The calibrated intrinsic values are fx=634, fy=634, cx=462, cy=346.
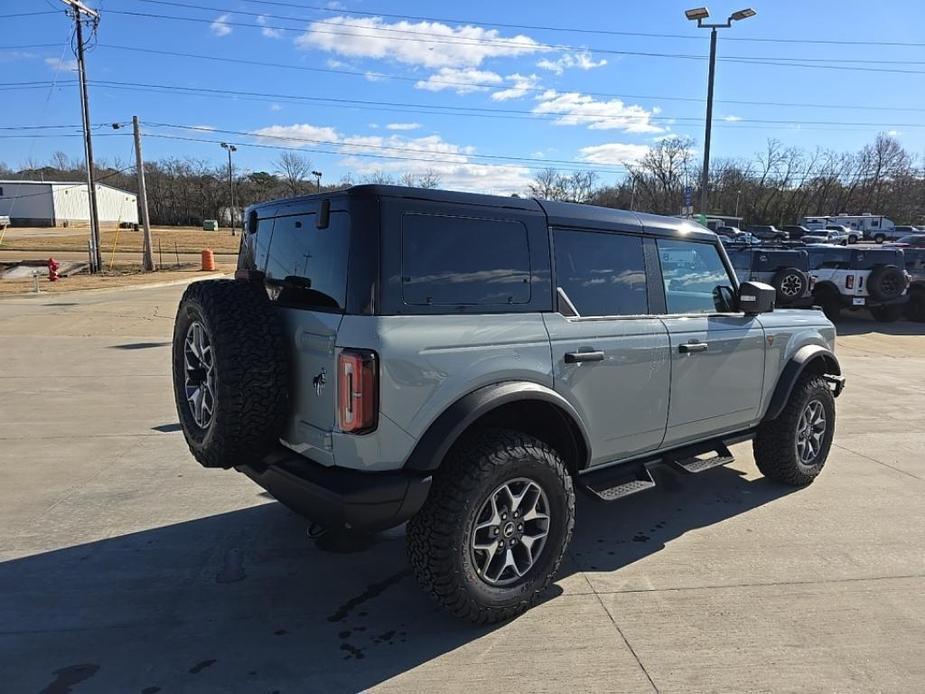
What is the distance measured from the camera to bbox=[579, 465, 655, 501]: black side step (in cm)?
339

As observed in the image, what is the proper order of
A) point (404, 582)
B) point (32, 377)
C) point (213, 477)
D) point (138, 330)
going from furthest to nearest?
point (138, 330) < point (32, 377) < point (213, 477) < point (404, 582)

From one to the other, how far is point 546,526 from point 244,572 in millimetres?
1633

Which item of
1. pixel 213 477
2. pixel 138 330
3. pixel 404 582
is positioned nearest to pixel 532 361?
pixel 404 582

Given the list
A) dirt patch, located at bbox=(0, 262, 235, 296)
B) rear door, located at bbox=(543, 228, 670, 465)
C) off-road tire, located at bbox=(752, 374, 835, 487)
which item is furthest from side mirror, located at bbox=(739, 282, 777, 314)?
dirt patch, located at bbox=(0, 262, 235, 296)

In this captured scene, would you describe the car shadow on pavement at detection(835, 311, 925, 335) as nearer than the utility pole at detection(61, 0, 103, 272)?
Yes

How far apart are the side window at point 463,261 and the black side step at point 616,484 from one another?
111 cm

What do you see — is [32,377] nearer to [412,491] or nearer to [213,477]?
[213,477]

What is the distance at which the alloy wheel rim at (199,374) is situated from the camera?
9.72 ft

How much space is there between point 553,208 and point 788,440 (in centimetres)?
263

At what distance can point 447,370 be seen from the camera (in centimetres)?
269

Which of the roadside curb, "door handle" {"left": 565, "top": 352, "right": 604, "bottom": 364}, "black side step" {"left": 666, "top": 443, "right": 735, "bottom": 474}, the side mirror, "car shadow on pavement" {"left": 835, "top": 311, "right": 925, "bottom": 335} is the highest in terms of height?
the side mirror

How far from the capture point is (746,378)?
416 centimetres

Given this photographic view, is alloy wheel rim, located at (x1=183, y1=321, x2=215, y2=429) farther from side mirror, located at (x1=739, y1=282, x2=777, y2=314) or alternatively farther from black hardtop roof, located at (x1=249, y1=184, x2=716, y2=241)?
side mirror, located at (x1=739, y1=282, x2=777, y2=314)

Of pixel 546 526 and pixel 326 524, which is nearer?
pixel 326 524
